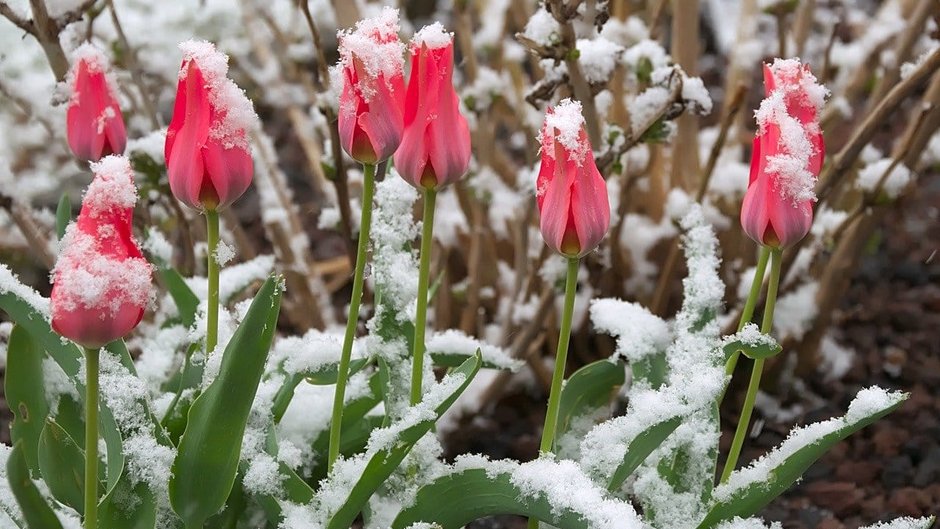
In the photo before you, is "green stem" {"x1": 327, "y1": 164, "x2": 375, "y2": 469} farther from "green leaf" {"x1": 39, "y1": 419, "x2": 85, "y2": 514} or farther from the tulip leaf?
"green leaf" {"x1": 39, "y1": 419, "x2": 85, "y2": 514}

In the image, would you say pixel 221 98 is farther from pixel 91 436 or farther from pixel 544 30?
pixel 544 30

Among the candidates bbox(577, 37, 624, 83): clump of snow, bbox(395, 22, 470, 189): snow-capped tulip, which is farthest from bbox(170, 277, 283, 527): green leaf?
bbox(577, 37, 624, 83): clump of snow

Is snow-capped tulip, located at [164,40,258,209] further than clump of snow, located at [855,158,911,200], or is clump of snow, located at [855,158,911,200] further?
clump of snow, located at [855,158,911,200]

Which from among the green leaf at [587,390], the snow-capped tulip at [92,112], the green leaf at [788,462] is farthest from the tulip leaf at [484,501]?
the snow-capped tulip at [92,112]

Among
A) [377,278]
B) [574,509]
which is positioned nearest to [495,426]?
[377,278]

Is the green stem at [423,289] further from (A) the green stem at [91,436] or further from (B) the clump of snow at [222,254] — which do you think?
(A) the green stem at [91,436]

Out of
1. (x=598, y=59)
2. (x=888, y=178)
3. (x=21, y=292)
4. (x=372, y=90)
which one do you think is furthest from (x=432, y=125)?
(x=888, y=178)

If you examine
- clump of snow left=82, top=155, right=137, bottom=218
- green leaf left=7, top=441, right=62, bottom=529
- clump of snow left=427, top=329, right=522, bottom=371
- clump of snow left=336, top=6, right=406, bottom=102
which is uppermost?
clump of snow left=427, top=329, right=522, bottom=371
